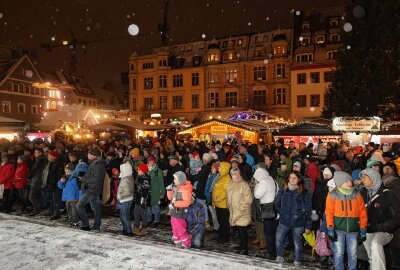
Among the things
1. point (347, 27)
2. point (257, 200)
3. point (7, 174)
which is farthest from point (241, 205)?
point (347, 27)

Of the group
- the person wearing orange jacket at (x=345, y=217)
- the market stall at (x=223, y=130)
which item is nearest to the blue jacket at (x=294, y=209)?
the person wearing orange jacket at (x=345, y=217)

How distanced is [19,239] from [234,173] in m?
4.17

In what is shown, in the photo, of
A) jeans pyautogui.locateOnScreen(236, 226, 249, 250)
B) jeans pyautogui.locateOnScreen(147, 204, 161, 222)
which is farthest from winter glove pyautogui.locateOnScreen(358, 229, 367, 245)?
jeans pyautogui.locateOnScreen(147, 204, 161, 222)

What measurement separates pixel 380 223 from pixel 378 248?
360 millimetres

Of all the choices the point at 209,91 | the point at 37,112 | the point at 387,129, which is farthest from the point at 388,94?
the point at 37,112

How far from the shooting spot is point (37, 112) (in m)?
45.4

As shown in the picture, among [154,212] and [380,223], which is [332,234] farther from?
[154,212]

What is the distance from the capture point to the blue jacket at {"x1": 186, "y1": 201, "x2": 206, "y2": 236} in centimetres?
675

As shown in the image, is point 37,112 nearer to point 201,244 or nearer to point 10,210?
point 10,210

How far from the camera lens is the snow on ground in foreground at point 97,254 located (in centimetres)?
524

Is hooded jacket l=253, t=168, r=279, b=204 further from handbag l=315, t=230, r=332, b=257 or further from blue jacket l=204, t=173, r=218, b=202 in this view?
blue jacket l=204, t=173, r=218, b=202

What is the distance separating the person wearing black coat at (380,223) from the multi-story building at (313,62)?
33305 mm

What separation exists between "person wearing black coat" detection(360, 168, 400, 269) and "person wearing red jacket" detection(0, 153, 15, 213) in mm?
9297

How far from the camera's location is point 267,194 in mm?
6539
